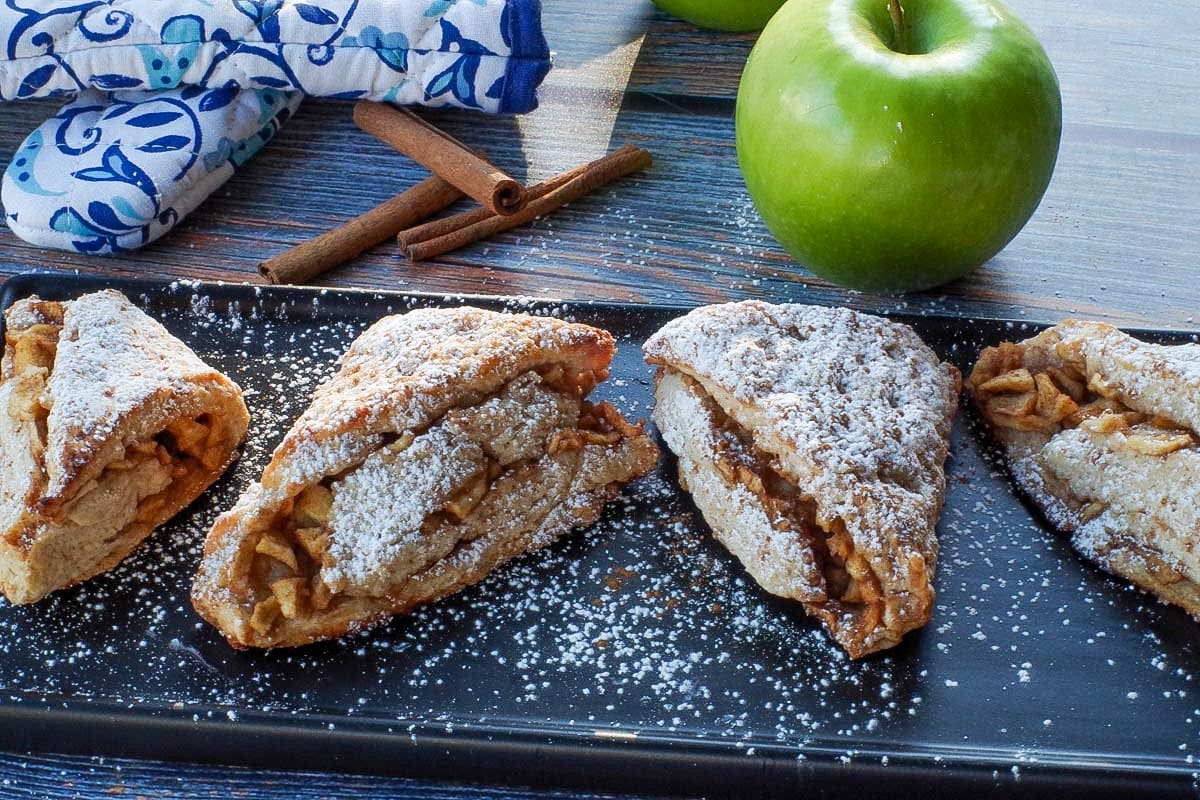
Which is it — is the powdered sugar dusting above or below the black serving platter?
above

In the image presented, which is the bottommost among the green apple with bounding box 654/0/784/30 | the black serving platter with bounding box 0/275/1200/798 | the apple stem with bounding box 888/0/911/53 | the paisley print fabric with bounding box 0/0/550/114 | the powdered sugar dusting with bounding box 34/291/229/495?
the black serving platter with bounding box 0/275/1200/798

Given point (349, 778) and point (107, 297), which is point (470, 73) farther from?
point (349, 778)

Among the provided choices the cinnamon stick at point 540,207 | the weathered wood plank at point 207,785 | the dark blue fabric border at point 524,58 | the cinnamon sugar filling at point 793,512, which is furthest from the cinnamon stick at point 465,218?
the weathered wood plank at point 207,785

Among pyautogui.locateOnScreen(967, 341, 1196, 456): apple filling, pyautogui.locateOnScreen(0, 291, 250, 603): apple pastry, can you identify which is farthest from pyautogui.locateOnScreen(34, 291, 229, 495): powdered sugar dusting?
pyautogui.locateOnScreen(967, 341, 1196, 456): apple filling

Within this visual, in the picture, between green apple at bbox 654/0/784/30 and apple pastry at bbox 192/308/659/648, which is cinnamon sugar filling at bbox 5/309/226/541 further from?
green apple at bbox 654/0/784/30

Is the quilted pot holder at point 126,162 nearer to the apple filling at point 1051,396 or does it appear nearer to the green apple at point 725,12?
the green apple at point 725,12

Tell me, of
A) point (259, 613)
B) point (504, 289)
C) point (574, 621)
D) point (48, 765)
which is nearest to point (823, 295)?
point (504, 289)
